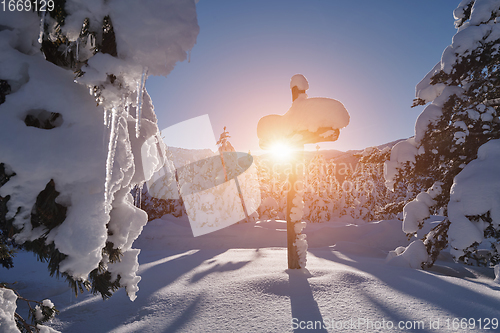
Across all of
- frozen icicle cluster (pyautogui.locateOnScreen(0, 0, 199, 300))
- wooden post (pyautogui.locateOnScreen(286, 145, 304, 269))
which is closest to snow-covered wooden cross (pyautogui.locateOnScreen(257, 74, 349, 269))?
wooden post (pyautogui.locateOnScreen(286, 145, 304, 269))

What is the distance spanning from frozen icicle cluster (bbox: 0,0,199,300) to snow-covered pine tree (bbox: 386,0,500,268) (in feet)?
17.8

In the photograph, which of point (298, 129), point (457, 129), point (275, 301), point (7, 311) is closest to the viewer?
point (7, 311)

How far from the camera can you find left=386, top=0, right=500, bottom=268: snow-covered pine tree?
13.9 ft

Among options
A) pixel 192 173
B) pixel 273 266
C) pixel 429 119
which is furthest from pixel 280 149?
pixel 192 173

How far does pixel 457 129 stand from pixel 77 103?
6.23 metres

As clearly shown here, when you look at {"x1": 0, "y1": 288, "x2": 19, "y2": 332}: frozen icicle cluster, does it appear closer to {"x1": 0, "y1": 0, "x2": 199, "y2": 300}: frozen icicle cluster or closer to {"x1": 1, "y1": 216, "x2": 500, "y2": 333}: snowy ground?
{"x1": 0, "y1": 0, "x2": 199, "y2": 300}: frozen icicle cluster

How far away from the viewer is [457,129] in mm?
4656

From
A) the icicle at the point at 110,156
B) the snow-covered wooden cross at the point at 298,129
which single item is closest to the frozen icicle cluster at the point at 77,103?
the icicle at the point at 110,156

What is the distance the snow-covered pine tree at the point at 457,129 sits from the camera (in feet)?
→ 13.9

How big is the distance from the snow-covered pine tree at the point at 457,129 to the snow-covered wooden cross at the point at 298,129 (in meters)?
2.28

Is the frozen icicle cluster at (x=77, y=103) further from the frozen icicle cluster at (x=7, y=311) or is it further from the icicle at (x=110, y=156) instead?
the frozen icicle cluster at (x=7, y=311)

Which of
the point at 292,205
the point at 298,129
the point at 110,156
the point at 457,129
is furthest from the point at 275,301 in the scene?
the point at 457,129

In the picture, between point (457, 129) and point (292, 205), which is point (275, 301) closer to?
point (292, 205)

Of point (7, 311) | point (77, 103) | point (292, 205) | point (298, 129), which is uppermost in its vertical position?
point (298, 129)
